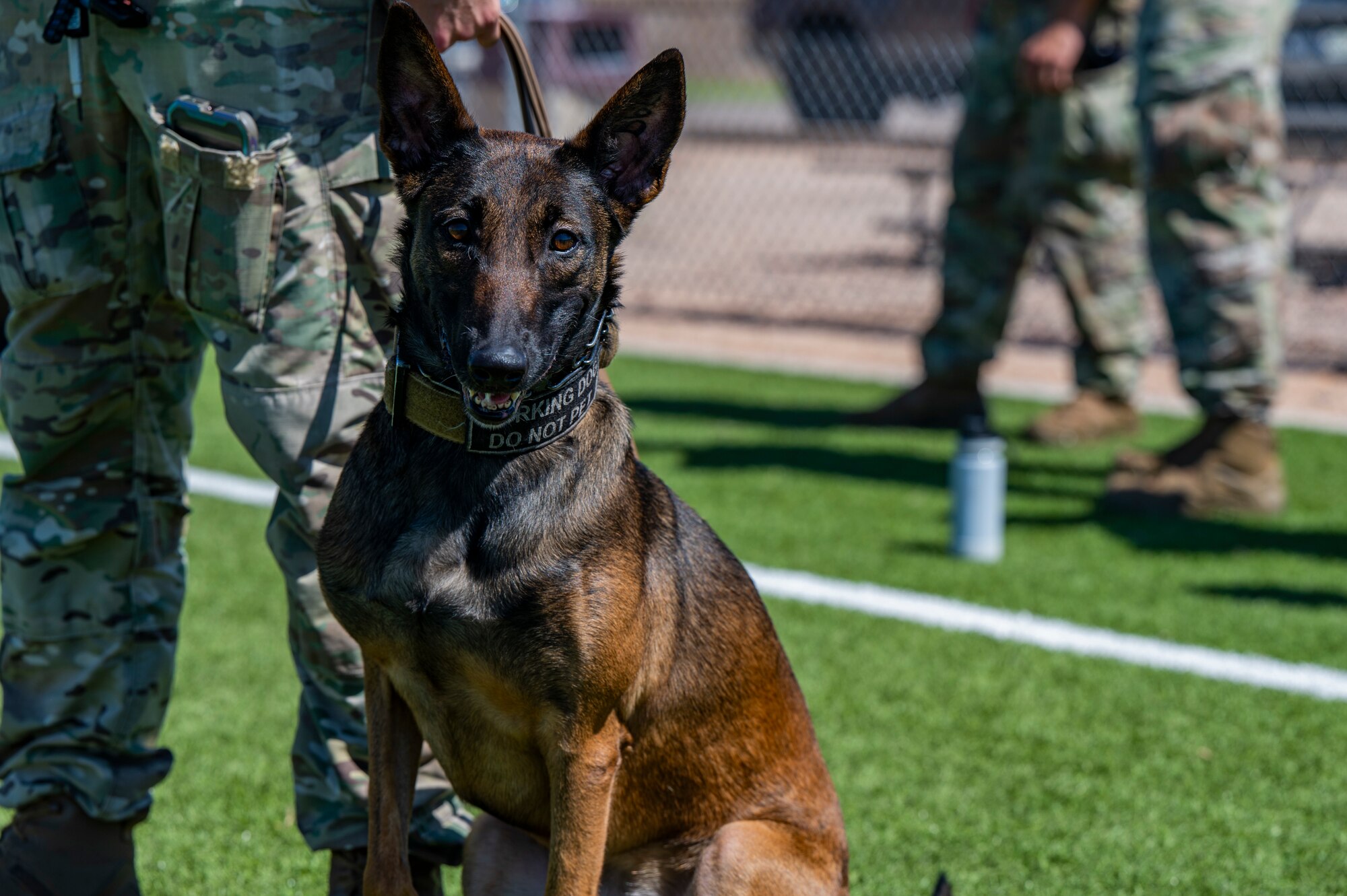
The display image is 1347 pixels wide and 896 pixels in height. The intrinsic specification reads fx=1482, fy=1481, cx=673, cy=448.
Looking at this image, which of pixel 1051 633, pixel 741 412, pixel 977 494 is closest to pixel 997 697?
pixel 1051 633

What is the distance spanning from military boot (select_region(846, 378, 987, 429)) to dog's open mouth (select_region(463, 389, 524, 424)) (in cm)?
519

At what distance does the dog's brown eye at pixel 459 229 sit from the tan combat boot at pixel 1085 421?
16.9ft

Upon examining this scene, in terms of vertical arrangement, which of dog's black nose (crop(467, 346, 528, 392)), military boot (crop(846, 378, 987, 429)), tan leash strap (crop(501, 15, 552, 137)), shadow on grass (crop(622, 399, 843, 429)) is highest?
tan leash strap (crop(501, 15, 552, 137))

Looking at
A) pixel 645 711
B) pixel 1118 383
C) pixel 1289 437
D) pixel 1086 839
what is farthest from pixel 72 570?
pixel 1289 437

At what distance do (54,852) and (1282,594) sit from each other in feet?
12.5

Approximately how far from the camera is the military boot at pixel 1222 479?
5656mm

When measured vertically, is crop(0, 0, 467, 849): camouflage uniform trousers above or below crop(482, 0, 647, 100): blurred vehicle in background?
above

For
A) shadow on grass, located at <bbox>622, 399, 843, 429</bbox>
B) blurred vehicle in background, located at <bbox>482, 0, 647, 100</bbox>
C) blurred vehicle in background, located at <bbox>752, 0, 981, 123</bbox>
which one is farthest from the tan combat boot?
blurred vehicle in background, located at <bbox>482, 0, 647, 100</bbox>

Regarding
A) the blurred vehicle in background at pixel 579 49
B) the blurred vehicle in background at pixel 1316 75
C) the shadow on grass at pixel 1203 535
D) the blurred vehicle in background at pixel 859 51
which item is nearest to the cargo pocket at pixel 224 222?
the shadow on grass at pixel 1203 535

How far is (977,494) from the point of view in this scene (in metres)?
5.16

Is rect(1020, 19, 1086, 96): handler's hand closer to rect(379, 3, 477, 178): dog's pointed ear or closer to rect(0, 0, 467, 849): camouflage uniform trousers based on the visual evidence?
rect(0, 0, 467, 849): camouflage uniform trousers

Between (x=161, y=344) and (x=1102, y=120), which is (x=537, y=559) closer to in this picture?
(x=161, y=344)

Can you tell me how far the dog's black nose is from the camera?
6.75 ft

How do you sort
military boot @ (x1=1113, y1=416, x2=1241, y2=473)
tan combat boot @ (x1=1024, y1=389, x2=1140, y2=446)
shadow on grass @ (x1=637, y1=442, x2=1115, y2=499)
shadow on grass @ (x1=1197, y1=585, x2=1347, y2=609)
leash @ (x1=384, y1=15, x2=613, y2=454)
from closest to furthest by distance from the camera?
leash @ (x1=384, y1=15, x2=613, y2=454) → shadow on grass @ (x1=1197, y1=585, x2=1347, y2=609) → military boot @ (x1=1113, y1=416, x2=1241, y2=473) → shadow on grass @ (x1=637, y1=442, x2=1115, y2=499) → tan combat boot @ (x1=1024, y1=389, x2=1140, y2=446)
